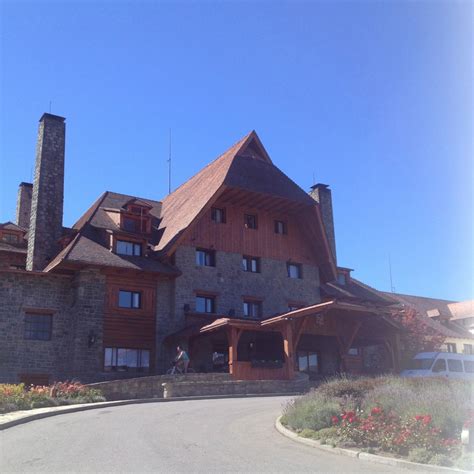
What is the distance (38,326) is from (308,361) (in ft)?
45.5

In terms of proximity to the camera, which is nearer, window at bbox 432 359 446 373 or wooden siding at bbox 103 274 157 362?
wooden siding at bbox 103 274 157 362

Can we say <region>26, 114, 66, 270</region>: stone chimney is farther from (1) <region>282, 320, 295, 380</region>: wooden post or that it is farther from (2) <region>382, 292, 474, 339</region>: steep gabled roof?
(2) <region>382, 292, 474, 339</region>: steep gabled roof

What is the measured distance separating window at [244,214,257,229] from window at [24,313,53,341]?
11.1m

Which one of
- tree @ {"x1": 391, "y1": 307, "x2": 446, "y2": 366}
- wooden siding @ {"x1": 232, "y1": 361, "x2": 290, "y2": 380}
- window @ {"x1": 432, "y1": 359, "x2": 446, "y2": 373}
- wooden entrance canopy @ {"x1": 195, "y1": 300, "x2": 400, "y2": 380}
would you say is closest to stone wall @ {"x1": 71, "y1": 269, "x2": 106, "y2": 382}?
wooden entrance canopy @ {"x1": 195, "y1": 300, "x2": 400, "y2": 380}

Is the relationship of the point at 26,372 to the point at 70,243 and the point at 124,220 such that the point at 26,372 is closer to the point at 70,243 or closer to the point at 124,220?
the point at 70,243

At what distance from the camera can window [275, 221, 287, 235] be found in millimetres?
32781

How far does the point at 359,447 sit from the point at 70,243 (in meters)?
19.8

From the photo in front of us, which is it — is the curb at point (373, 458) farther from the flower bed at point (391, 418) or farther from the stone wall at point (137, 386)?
the stone wall at point (137, 386)

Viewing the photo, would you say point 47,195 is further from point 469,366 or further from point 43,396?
point 469,366

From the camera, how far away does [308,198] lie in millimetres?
32156

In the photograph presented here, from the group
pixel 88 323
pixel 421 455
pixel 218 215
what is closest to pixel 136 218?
pixel 218 215

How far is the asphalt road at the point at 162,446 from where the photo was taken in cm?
878

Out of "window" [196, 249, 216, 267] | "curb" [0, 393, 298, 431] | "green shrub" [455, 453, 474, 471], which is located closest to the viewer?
"green shrub" [455, 453, 474, 471]

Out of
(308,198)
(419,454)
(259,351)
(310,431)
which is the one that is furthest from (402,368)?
(419,454)
